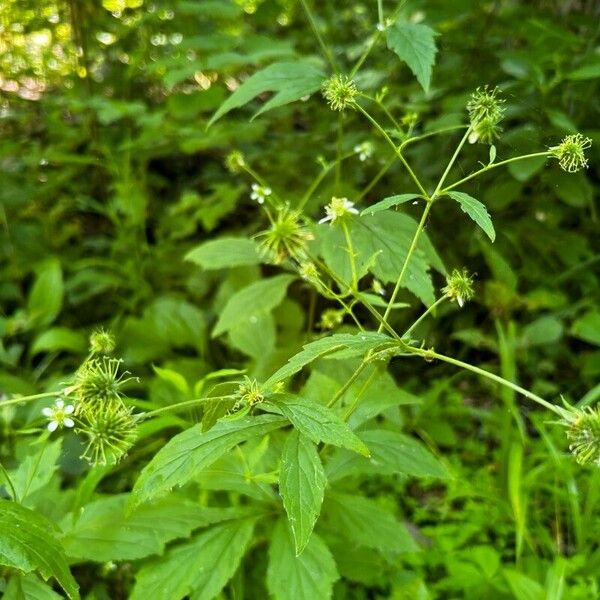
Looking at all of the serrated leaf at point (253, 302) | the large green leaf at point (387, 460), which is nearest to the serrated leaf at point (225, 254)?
the serrated leaf at point (253, 302)

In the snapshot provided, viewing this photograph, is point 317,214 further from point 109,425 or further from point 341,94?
point 109,425

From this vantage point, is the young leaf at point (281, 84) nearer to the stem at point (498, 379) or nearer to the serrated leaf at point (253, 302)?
the serrated leaf at point (253, 302)

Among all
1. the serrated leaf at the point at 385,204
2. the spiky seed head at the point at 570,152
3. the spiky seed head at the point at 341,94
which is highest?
the spiky seed head at the point at 341,94

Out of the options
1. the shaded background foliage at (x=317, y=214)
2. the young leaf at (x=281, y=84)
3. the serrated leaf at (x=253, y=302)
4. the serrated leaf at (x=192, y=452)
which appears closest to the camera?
the serrated leaf at (x=192, y=452)

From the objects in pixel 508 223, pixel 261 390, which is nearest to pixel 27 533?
pixel 261 390

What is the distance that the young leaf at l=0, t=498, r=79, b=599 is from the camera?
0.86 meters

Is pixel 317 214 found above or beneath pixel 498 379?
beneath

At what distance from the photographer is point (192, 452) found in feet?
3.01

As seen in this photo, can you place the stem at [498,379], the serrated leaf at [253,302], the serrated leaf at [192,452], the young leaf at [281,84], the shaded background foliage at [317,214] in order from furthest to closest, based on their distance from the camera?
1. the shaded background foliage at [317,214]
2. the serrated leaf at [253,302]
3. the young leaf at [281,84]
4. the serrated leaf at [192,452]
5. the stem at [498,379]

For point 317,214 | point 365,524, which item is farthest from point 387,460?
point 317,214

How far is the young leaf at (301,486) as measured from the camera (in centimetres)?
82

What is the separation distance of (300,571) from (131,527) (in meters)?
→ 0.34

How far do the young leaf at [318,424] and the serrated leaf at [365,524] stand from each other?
1.53 ft

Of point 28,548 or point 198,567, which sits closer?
point 28,548
